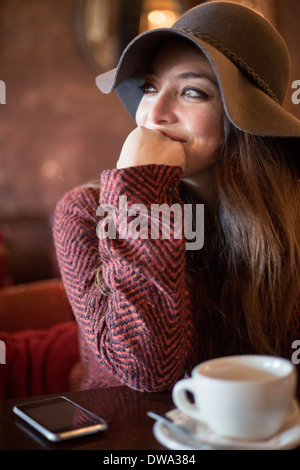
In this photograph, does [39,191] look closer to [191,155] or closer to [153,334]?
[191,155]

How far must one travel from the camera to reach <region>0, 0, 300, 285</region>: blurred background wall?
3.32 metres

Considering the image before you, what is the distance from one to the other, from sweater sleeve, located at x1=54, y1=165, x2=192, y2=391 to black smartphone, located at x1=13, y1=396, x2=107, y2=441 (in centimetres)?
16

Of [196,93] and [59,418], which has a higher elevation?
[196,93]

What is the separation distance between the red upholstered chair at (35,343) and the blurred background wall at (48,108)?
77.6 inches

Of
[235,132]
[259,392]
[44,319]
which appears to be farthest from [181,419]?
[44,319]

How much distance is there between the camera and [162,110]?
40.1 inches

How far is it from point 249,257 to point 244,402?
0.59 m

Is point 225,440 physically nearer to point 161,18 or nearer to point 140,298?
point 140,298

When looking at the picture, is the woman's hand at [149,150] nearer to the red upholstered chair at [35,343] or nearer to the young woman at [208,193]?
the young woman at [208,193]

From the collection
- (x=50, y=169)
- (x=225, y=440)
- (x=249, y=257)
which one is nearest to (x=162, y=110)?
(x=249, y=257)

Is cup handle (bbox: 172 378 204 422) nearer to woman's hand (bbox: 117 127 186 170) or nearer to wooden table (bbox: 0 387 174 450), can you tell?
wooden table (bbox: 0 387 174 450)

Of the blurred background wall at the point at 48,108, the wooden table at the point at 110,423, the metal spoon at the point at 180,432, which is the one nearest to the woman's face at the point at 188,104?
the wooden table at the point at 110,423

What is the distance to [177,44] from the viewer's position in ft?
3.42

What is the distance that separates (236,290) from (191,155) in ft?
0.93
